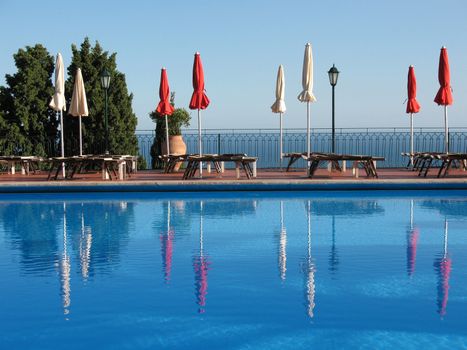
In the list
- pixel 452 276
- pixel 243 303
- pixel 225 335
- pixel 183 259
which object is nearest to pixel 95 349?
pixel 225 335

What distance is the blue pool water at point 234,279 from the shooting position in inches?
170

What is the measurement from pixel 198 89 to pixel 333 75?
3.34m

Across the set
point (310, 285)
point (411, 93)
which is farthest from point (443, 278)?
point (411, 93)

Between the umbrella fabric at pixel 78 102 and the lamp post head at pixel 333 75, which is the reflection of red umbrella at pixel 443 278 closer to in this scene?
the lamp post head at pixel 333 75

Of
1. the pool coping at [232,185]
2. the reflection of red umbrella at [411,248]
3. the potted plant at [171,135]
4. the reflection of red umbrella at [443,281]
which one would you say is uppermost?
the potted plant at [171,135]

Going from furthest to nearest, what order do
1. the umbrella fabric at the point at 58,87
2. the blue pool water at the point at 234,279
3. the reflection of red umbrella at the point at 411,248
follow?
the umbrella fabric at the point at 58,87 → the reflection of red umbrella at the point at 411,248 → the blue pool water at the point at 234,279

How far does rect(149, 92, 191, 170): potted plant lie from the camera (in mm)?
18172

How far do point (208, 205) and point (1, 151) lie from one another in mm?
8700

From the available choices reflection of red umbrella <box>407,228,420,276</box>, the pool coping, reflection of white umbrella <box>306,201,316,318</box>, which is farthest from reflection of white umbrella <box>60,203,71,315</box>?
the pool coping

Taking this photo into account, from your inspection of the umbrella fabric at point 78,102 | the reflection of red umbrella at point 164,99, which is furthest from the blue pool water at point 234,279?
the reflection of red umbrella at point 164,99

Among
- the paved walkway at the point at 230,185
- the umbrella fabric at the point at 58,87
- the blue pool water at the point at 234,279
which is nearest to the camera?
the blue pool water at the point at 234,279

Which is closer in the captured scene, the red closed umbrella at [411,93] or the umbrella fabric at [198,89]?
the umbrella fabric at [198,89]

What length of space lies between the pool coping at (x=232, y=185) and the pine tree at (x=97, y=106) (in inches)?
216

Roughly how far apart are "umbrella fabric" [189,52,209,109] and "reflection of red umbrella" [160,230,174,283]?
6.18 m
